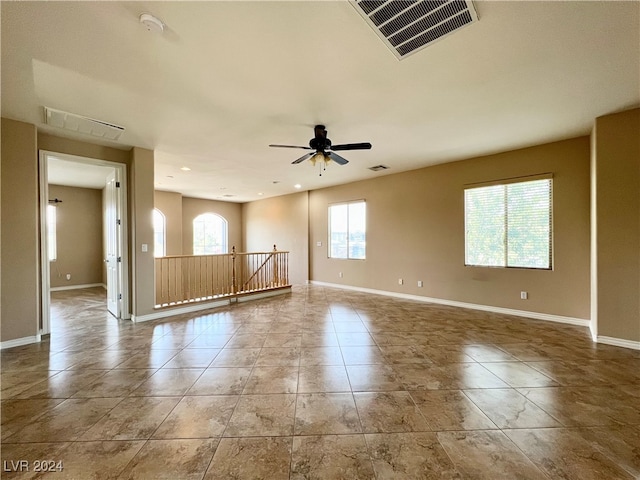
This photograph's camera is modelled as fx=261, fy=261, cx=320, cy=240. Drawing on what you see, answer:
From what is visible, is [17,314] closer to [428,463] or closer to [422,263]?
[428,463]

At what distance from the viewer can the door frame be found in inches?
142

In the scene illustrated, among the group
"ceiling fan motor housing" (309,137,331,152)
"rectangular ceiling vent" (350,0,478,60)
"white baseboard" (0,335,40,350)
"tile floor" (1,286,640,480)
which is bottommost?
"tile floor" (1,286,640,480)

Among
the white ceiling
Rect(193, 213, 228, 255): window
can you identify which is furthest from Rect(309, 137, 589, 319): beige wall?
Rect(193, 213, 228, 255): window

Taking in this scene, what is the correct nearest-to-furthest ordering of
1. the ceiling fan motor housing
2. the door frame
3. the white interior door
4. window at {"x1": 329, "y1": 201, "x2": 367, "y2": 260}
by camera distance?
the ceiling fan motor housing < the door frame < the white interior door < window at {"x1": 329, "y1": 201, "x2": 367, "y2": 260}

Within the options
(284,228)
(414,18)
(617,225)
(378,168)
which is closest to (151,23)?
(414,18)

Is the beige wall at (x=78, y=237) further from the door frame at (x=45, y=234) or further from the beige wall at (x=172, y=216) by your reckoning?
the door frame at (x=45, y=234)

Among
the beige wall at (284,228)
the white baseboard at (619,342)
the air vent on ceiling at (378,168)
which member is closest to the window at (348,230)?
the beige wall at (284,228)

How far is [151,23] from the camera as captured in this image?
177cm

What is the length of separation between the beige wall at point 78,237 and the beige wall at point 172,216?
1.84m

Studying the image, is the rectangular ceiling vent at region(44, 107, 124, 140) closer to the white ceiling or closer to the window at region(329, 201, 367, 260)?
the white ceiling

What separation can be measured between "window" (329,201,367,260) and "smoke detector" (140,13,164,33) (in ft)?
18.0

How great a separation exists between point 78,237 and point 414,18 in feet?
32.0

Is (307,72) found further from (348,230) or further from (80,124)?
(348,230)

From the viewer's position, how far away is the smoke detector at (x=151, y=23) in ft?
5.68
